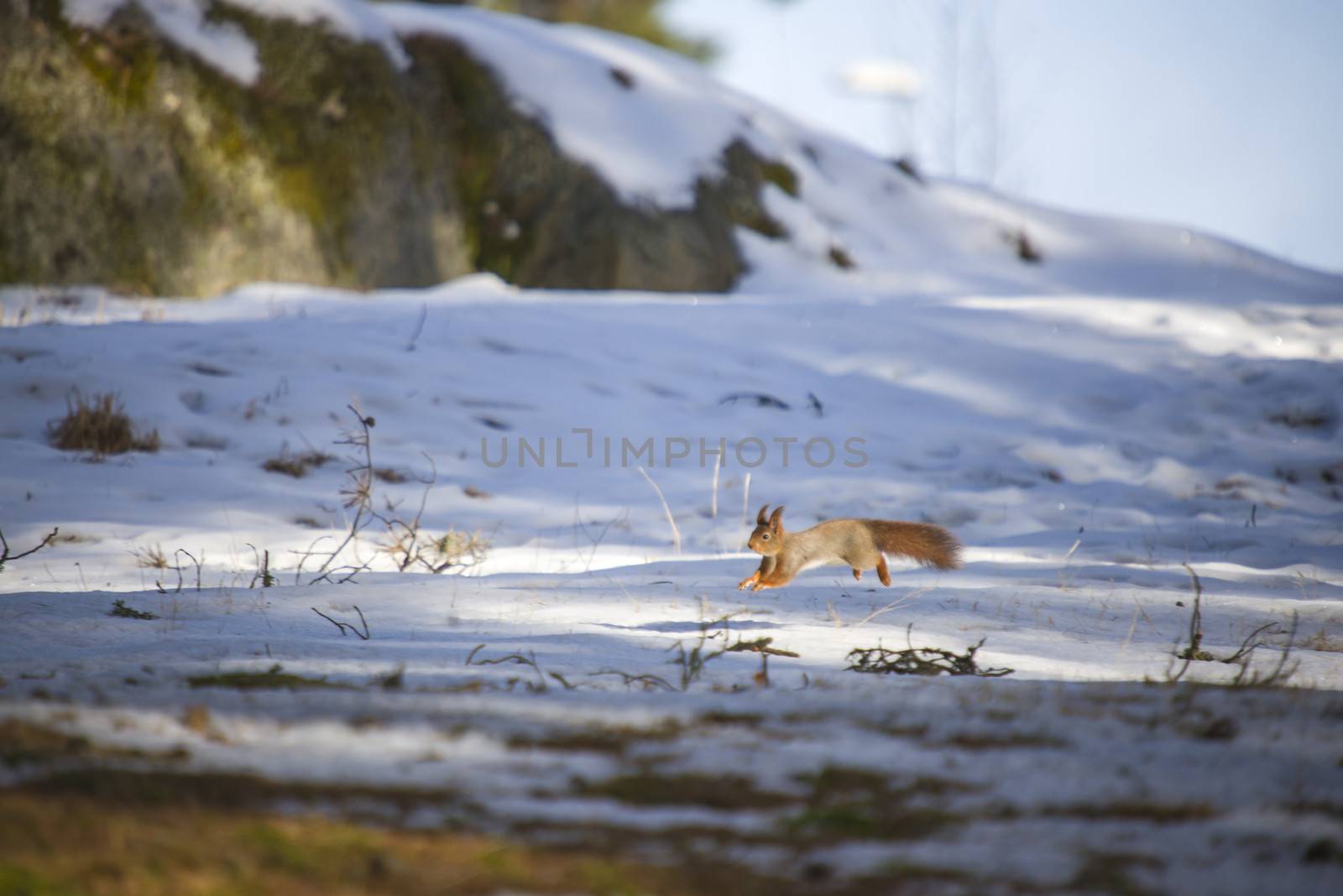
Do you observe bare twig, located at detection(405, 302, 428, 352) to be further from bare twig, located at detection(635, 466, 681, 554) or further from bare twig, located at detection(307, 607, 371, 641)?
bare twig, located at detection(307, 607, 371, 641)

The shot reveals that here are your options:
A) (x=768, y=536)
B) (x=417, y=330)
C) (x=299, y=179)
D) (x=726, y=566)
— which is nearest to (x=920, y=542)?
(x=768, y=536)

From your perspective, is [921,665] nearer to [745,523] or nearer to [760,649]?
[760,649]

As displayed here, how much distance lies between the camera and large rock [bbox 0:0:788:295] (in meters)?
7.95

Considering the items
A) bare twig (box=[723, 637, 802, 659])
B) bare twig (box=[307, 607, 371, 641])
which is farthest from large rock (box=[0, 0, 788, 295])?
bare twig (box=[723, 637, 802, 659])

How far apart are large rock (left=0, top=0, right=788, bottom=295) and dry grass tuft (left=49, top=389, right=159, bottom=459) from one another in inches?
164

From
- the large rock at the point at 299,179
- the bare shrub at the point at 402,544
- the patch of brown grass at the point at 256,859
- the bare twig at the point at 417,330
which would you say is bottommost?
the bare shrub at the point at 402,544

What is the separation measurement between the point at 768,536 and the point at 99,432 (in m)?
3.44

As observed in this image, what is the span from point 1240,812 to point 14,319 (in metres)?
7.83

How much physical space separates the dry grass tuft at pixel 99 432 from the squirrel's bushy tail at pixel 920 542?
3.55m

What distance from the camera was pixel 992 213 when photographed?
1247 cm

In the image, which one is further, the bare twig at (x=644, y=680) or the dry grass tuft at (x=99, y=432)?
the dry grass tuft at (x=99, y=432)

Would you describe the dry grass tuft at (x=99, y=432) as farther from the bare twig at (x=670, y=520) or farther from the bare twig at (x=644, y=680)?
the bare twig at (x=644, y=680)

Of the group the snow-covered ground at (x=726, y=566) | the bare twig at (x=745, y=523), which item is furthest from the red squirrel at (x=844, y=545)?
the bare twig at (x=745, y=523)

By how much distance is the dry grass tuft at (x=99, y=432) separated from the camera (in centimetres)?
445
